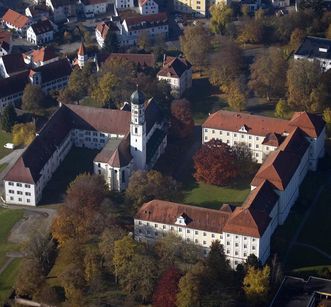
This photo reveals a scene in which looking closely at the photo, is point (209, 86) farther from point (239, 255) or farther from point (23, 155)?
point (239, 255)

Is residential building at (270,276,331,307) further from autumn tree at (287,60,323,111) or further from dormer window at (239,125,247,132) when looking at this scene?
autumn tree at (287,60,323,111)

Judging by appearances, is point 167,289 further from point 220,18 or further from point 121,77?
point 220,18

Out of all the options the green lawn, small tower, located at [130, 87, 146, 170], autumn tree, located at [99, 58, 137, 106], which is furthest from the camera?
autumn tree, located at [99, 58, 137, 106]

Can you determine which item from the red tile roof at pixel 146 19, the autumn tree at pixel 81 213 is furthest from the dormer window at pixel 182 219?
the red tile roof at pixel 146 19

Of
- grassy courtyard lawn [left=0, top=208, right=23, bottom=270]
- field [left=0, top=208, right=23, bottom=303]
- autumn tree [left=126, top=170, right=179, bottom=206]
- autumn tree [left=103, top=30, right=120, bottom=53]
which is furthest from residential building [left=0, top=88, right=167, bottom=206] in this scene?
autumn tree [left=103, top=30, right=120, bottom=53]

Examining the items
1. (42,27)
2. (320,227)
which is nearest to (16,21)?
(42,27)

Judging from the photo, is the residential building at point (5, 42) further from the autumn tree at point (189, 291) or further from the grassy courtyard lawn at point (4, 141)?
the autumn tree at point (189, 291)

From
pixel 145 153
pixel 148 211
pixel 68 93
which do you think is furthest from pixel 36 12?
pixel 148 211
